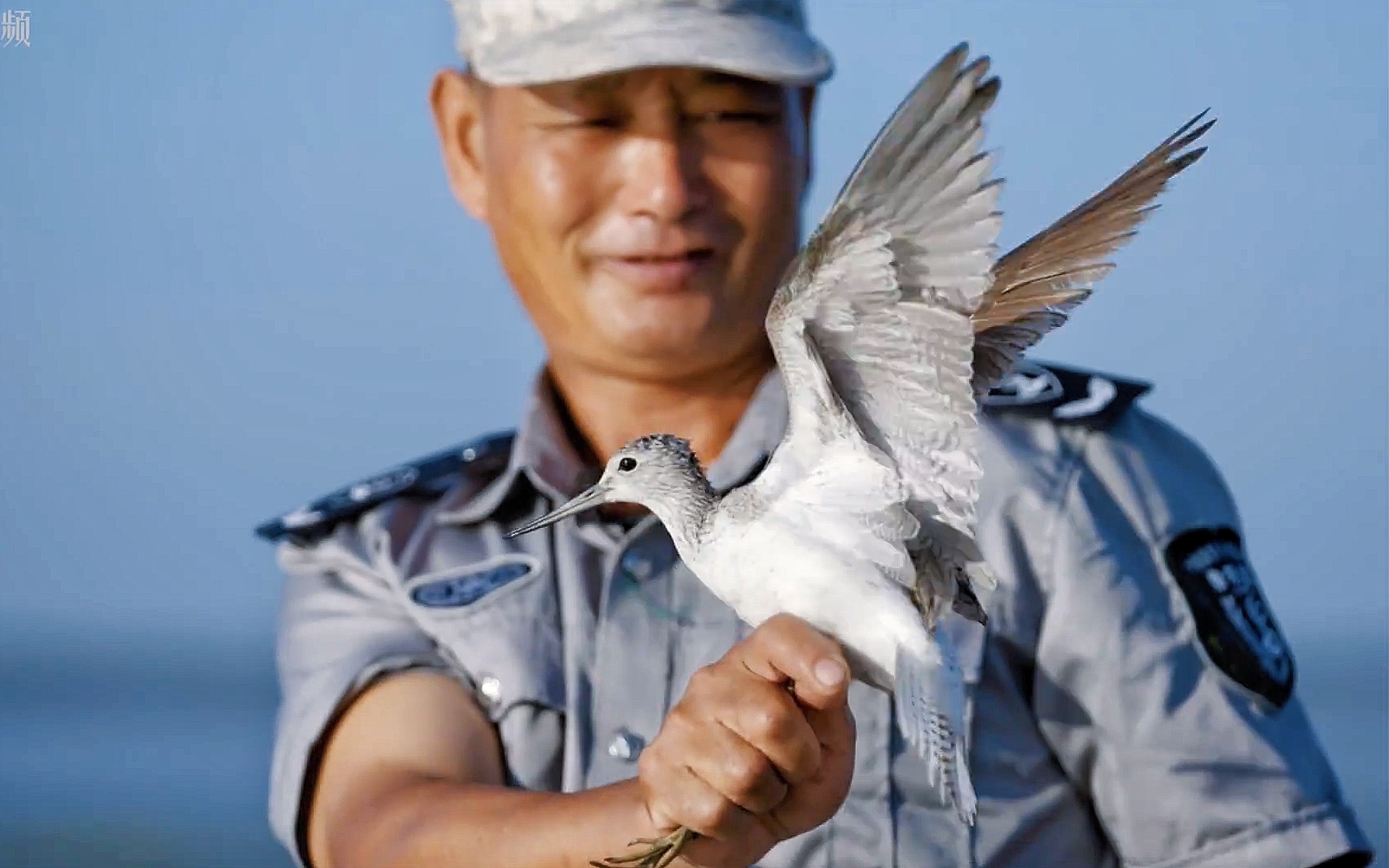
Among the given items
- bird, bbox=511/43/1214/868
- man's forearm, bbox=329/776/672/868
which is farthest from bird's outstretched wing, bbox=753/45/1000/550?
man's forearm, bbox=329/776/672/868

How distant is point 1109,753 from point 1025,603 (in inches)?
7.1

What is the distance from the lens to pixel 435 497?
91.1 inches

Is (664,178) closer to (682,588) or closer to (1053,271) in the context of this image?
(682,588)

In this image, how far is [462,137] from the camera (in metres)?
2.36

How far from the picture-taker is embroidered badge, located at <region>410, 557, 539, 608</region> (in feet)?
6.91

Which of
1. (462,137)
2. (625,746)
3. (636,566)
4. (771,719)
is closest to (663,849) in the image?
(771,719)

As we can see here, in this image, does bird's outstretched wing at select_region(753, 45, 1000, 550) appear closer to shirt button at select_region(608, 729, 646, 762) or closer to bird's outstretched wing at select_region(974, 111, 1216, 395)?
bird's outstretched wing at select_region(974, 111, 1216, 395)

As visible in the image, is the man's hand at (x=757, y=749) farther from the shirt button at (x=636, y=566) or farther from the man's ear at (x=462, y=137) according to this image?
the man's ear at (x=462, y=137)

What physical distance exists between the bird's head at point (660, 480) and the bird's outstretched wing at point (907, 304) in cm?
6

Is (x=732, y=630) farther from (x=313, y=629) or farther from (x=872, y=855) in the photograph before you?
(x=313, y=629)

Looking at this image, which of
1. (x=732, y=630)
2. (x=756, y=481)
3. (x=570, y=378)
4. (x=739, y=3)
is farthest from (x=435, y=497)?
(x=756, y=481)

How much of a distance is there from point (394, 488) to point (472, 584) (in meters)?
0.25

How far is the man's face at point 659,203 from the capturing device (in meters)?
2.00

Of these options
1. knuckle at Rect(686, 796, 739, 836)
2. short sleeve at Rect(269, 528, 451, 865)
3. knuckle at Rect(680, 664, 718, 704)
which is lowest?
short sleeve at Rect(269, 528, 451, 865)
